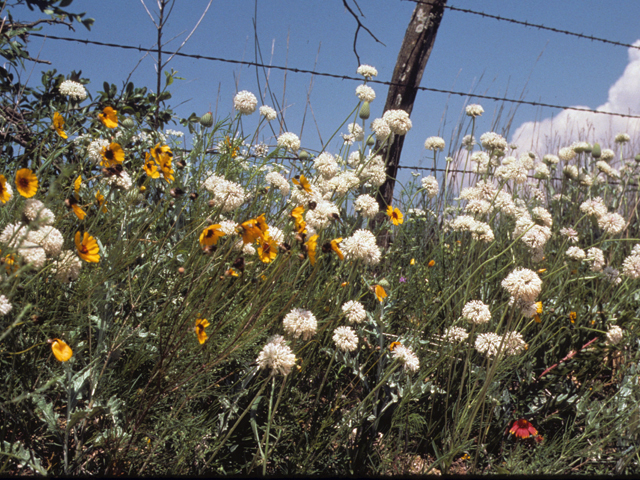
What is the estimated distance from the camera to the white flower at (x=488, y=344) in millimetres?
1611

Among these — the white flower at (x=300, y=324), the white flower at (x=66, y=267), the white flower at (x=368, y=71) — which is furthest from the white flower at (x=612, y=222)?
the white flower at (x=66, y=267)

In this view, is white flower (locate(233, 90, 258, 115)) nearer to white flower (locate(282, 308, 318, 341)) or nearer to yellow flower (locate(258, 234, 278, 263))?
yellow flower (locate(258, 234, 278, 263))

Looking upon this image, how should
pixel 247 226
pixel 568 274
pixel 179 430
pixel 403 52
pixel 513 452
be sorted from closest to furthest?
pixel 247 226 < pixel 179 430 < pixel 513 452 < pixel 568 274 < pixel 403 52

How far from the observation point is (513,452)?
5.82 feet

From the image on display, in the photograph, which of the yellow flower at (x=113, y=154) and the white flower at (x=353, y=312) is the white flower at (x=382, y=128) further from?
the yellow flower at (x=113, y=154)

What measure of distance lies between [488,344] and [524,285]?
28cm

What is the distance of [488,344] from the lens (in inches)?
64.3

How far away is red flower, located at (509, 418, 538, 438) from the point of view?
1.80 m

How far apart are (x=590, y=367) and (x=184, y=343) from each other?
1.94 m

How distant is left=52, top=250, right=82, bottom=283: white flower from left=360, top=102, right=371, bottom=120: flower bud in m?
1.67

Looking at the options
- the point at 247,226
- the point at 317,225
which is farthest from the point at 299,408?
the point at 247,226

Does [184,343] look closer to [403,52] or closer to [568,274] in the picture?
[568,274]

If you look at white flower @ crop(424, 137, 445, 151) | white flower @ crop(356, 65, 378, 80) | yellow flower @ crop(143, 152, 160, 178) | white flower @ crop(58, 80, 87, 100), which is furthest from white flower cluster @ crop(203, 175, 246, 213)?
white flower @ crop(424, 137, 445, 151)

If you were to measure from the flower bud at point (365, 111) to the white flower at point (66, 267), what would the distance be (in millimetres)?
1672
